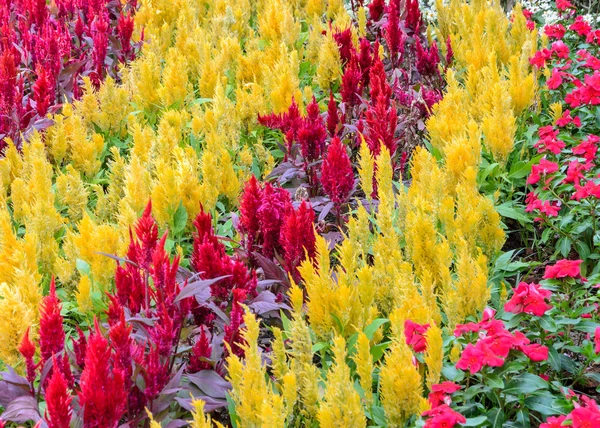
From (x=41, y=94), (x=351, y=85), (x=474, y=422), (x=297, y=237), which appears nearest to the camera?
(x=474, y=422)

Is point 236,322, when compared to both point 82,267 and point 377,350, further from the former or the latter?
point 82,267

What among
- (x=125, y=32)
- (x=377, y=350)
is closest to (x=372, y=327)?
(x=377, y=350)

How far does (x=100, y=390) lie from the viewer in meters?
1.57

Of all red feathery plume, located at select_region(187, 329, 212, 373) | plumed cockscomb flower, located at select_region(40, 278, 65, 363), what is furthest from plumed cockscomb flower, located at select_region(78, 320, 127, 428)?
red feathery plume, located at select_region(187, 329, 212, 373)

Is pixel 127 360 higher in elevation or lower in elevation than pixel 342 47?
lower

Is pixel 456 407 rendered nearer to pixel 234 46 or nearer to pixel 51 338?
pixel 51 338

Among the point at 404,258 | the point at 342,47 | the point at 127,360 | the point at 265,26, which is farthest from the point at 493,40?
the point at 127,360

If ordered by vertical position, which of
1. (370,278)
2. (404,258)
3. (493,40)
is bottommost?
(404,258)

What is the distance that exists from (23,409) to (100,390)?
55 centimetres

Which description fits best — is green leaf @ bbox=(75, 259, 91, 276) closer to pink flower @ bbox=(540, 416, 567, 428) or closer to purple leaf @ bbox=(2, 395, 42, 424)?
purple leaf @ bbox=(2, 395, 42, 424)

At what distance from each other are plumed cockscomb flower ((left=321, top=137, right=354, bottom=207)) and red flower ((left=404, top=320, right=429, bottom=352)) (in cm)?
101

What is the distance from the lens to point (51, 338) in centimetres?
189

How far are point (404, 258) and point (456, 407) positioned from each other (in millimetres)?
933

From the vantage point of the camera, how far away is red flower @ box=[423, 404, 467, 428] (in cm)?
167
